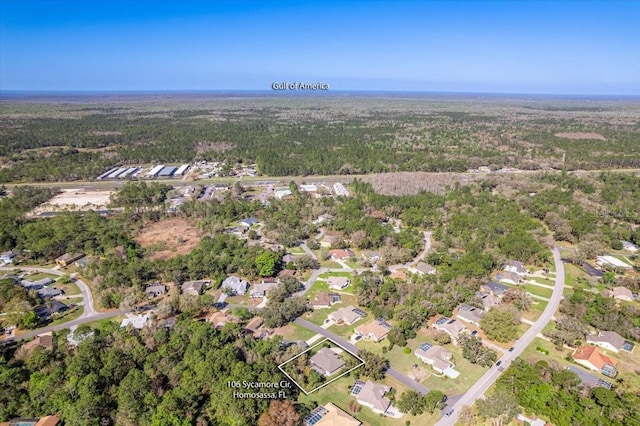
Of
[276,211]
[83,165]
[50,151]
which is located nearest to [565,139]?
[276,211]

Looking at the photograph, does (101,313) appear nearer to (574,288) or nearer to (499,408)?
(499,408)

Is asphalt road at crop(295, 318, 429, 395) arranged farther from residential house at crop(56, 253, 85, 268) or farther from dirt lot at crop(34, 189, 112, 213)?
dirt lot at crop(34, 189, 112, 213)

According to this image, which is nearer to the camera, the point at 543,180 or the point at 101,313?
the point at 101,313

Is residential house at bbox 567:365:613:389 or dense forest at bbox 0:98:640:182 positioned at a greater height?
dense forest at bbox 0:98:640:182

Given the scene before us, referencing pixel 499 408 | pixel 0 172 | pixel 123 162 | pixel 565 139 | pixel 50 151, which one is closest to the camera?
pixel 499 408

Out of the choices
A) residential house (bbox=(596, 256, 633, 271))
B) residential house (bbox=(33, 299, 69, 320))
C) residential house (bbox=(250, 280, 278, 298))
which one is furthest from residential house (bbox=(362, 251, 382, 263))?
residential house (bbox=(33, 299, 69, 320))

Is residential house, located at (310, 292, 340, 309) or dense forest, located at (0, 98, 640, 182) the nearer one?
residential house, located at (310, 292, 340, 309)

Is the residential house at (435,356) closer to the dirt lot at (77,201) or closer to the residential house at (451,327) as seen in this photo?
the residential house at (451,327)

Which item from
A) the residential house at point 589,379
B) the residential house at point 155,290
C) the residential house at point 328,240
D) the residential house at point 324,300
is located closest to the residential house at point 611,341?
the residential house at point 589,379
